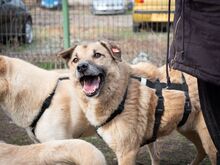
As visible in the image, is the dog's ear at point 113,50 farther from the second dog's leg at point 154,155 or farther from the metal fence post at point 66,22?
the metal fence post at point 66,22

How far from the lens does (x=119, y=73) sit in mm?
3900

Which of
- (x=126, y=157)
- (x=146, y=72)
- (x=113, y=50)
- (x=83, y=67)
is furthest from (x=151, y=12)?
(x=126, y=157)

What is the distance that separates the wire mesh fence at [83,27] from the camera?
816cm

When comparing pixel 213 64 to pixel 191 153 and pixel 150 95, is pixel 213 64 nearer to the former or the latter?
pixel 150 95

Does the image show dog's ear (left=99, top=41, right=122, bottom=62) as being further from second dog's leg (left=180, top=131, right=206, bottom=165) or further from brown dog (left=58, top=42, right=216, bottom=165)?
second dog's leg (left=180, top=131, right=206, bottom=165)

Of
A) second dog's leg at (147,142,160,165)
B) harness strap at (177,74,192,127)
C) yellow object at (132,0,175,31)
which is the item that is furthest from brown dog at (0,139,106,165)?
yellow object at (132,0,175,31)

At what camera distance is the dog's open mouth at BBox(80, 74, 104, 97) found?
151 inches

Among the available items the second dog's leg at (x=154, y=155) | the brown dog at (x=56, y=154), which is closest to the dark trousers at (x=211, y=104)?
the brown dog at (x=56, y=154)

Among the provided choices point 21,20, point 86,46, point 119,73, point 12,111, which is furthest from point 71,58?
point 21,20

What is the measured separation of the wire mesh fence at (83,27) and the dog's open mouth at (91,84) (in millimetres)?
3805

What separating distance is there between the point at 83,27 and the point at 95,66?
546 cm

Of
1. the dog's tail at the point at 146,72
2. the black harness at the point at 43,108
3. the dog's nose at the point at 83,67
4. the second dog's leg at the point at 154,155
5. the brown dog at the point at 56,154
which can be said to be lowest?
the second dog's leg at the point at 154,155

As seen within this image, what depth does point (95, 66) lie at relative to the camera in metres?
3.85

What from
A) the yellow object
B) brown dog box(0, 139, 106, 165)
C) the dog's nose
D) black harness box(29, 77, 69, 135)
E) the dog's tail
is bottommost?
black harness box(29, 77, 69, 135)
